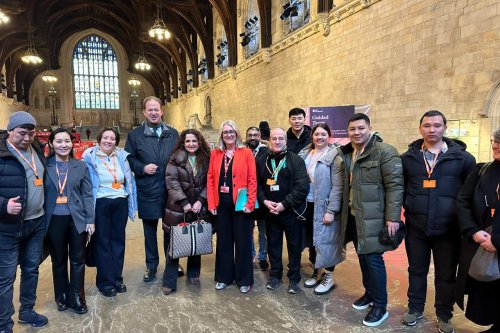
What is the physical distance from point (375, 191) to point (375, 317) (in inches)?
41.0

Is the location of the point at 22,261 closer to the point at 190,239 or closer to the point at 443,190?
the point at 190,239

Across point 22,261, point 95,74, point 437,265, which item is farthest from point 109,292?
point 95,74

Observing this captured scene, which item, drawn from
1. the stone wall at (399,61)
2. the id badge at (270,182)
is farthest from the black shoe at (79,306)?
the stone wall at (399,61)

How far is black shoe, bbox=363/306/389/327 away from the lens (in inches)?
108

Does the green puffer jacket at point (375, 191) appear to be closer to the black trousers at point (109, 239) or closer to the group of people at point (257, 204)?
the group of people at point (257, 204)

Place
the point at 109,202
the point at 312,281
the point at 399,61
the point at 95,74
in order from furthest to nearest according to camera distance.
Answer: the point at 95,74, the point at 399,61, the point at 312,281, the point at 109,202

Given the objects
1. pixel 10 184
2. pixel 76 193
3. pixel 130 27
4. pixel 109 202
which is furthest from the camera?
pixel 130 27

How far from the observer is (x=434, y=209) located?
254 cm

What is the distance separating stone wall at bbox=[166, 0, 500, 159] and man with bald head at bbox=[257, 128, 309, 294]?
3.95 meters

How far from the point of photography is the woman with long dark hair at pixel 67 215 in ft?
9.14

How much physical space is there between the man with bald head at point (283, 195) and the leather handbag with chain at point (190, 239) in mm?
634

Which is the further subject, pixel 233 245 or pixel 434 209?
pixel 233 245

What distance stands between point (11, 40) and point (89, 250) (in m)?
27.4

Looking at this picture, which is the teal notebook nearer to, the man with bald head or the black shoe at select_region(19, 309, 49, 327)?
the man with bald head
